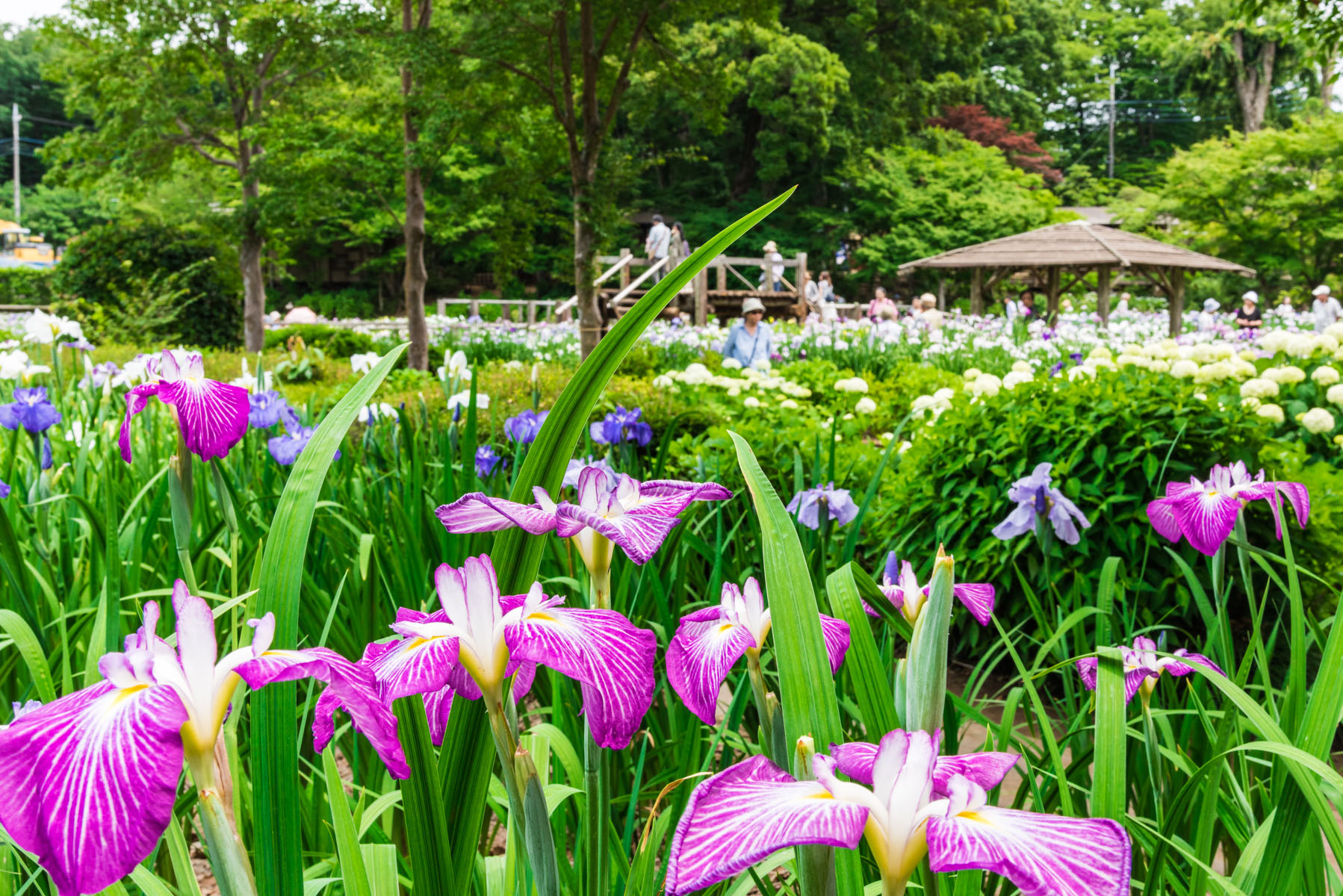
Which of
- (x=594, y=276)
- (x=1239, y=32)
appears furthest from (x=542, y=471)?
(x=1239, y=32)

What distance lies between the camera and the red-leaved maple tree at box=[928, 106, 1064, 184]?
37.9 metres

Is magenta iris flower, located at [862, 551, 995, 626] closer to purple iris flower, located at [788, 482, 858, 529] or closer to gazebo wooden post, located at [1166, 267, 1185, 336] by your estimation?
purple iris flower, located at [788, 482, 858, 529]

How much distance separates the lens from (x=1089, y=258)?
50.5 feet

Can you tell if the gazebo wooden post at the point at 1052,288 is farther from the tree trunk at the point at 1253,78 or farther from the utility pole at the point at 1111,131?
the utility pole at the point at 1111,131

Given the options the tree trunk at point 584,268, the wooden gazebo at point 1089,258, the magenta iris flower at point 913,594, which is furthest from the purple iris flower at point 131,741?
the wooden gazebo at point 1089,258

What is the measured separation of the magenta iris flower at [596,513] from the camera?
754 millimetres

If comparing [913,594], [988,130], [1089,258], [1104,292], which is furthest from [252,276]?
[988,130]

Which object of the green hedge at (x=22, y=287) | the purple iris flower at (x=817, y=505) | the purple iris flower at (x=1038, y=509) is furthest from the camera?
the green hedge at (x=22, y=287)

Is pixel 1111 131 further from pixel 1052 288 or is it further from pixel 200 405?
pixel 200 405

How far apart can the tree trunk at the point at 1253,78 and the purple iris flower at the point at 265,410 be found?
148 feet

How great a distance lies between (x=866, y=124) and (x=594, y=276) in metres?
24.6

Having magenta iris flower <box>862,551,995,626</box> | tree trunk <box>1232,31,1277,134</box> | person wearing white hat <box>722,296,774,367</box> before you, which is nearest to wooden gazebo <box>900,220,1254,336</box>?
person wearing white hat <box>722,296,774,367</box>

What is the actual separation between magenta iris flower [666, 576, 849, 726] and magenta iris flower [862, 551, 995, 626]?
180mm

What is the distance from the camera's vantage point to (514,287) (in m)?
34.1
